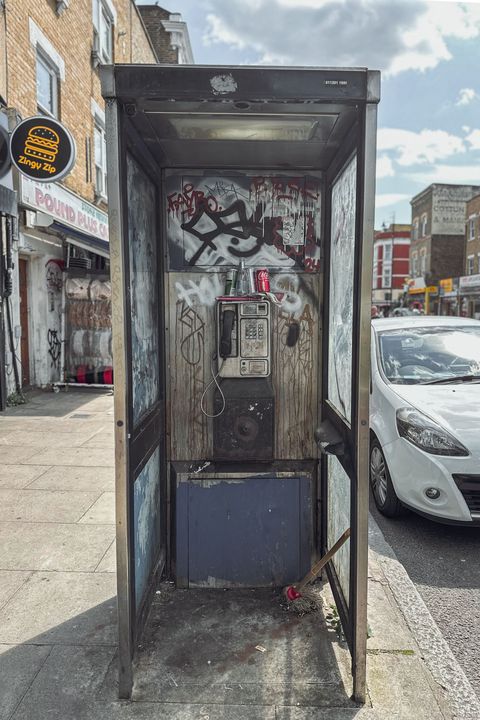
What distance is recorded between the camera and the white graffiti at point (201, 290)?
140 inches

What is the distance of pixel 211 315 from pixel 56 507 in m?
2.43

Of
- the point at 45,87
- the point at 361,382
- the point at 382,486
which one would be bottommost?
the point at 382,486

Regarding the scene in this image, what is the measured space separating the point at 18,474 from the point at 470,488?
426cm

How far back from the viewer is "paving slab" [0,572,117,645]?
9.71 ft

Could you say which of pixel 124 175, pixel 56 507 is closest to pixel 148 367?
pixel 124 175

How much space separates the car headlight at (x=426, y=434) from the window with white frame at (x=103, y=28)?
39.6 ft

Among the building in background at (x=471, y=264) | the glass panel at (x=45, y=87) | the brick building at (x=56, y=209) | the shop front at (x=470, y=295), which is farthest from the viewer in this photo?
the building in background at (x=471, y=264)

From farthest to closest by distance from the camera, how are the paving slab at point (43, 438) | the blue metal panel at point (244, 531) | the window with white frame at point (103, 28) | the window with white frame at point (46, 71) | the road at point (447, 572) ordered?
1. the window with white frame at point (103, 28)
2. the window with white frame at point (46, 71)
3. the paving slab at point (43, 438)
4. the blue metal panel at point (244, 531)
5. the road at point (447, 572)

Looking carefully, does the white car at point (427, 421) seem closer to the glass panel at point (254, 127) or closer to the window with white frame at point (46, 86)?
the glass panel at point (254, 127)

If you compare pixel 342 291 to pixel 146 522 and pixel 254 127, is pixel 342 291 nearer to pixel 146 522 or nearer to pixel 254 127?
pixel 254 127

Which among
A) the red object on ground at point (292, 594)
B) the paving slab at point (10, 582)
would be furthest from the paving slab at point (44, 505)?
the red object on ground at point (292, 594)

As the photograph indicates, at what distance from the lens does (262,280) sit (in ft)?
11.3

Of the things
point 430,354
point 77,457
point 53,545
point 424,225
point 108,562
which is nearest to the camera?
point 108,562

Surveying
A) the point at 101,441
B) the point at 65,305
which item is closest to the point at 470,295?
the point at 65,305
